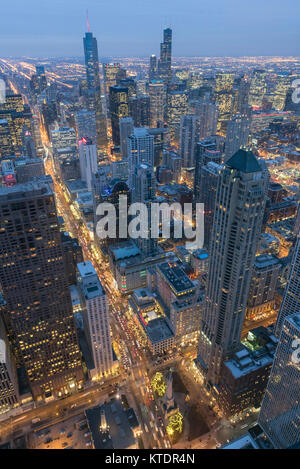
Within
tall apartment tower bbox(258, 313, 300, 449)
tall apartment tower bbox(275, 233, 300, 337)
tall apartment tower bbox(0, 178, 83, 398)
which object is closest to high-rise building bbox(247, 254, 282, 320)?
tall apartment tower bbox(275, 233, 300, 337)

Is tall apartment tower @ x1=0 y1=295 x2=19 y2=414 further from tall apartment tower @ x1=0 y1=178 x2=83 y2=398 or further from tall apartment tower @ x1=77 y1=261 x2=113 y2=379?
tall apartment tower @ x1=77 y1=261 x2=113 y2=379

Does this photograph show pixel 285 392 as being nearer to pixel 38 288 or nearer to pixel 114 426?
pixel 114 426

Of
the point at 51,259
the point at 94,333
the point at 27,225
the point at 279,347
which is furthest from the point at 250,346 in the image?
the point at 27,225

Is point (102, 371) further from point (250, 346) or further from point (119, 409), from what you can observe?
point (250, 346)

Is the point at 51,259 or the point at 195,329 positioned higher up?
the point at 51,259

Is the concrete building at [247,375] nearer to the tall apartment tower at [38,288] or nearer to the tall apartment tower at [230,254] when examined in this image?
the tall apartment tower at [230,254]

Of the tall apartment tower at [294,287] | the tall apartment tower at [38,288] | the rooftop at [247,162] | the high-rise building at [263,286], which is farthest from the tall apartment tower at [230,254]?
the tall apartment tower at [38,288]

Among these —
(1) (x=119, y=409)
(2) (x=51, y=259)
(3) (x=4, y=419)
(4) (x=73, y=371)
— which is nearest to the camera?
(2) (x=51, y=259)
